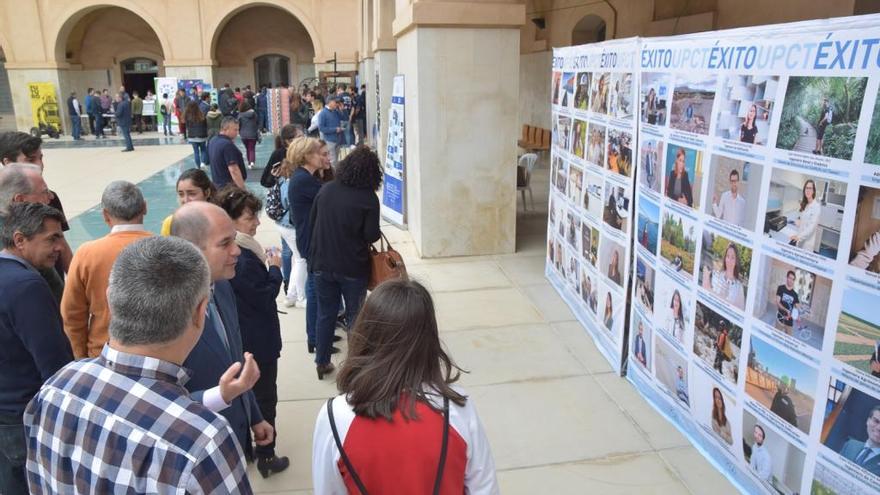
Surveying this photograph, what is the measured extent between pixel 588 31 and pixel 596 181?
11361 millimetres

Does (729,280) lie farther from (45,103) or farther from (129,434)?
(45,103)

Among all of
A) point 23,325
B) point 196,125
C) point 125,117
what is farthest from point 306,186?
point 125,117

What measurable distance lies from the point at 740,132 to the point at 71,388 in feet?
10.2

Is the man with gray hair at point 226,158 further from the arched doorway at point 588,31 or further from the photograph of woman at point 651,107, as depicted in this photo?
the arched doorway at point 588,31

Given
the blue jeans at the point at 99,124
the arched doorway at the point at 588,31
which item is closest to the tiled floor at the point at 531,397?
the arched doorway at the point at 588,31

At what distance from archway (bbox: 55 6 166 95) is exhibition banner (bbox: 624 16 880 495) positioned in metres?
29.6

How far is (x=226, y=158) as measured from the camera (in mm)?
7457

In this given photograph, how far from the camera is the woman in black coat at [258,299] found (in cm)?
340

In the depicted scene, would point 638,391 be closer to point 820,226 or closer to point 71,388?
point 820,226

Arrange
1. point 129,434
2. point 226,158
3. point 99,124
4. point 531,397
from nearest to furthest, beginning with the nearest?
point 129,434, point 531,397, point 226,158, point 99,124

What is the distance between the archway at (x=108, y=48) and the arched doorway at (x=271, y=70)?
433cm

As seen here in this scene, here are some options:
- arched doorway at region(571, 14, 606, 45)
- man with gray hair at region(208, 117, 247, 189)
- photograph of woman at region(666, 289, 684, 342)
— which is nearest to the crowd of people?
photograph of woman at region(666, 289, 684, 342)

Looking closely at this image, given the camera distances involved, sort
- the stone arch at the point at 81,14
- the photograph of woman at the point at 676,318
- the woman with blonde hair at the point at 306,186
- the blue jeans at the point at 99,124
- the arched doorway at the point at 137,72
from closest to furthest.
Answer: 1. the photograph of woman at the point at 676,318
2. the woman with blonde hair at the point at 306,186
3. the blue jeans at the point at 99,124
4. the stone arch at the point at 81,14
5. the arched doorway at the point at 137,72

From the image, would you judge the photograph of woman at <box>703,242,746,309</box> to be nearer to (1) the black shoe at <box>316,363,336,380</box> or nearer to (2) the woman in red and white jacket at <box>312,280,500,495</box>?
(2) the woman in red and white jacket at <box>312,280,500,495</box>
